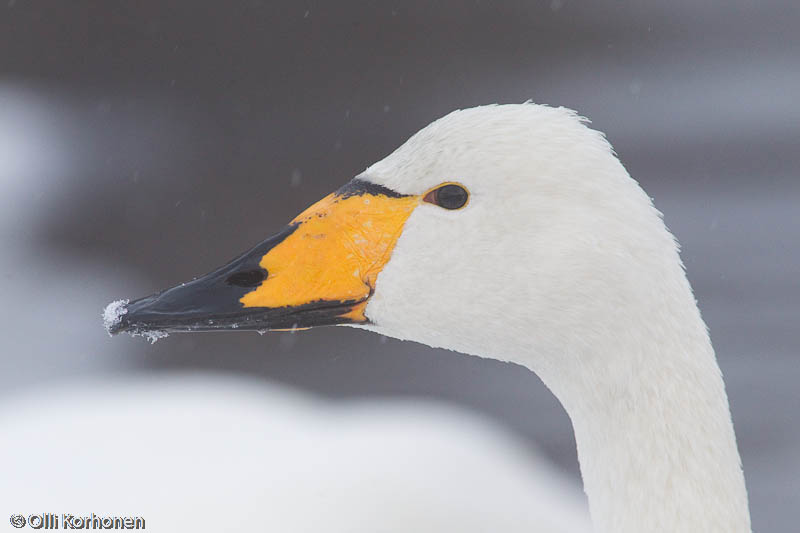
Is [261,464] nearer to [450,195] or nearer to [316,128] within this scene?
[450,195]

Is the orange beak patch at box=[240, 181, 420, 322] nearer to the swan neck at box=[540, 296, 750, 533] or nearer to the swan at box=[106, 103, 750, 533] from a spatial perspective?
the swan at box=[106, 103, 750, 533]

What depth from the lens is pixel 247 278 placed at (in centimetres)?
129

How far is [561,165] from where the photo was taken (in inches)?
48.0

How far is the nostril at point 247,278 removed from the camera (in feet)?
4.22

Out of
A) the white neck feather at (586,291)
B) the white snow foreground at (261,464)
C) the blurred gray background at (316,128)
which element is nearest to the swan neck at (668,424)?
the white neck feather at (586,291)

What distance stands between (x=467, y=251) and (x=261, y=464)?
4.37 feet

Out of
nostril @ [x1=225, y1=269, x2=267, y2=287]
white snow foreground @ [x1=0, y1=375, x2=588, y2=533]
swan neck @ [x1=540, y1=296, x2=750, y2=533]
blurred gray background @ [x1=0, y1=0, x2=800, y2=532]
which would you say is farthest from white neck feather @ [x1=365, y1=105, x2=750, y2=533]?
blurred gray background @ [x1=0, y1=0, x2=800, y2=532]

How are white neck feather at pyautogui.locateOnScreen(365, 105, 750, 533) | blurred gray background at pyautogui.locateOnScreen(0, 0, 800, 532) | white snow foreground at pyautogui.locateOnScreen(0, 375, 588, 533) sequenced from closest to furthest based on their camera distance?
white neck feather at pyautogui.locateOnScreen(365, 105, 750, 533) → white snow foreground at pyautogui.locateOnScreen(0, 375, 588, 533) → blurred gray background at pyautogui.locateOnScreen(0, 0, 800, 532)

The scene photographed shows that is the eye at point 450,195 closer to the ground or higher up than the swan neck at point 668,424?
higher up

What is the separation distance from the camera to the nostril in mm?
1286

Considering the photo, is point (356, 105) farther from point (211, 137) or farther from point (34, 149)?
point (34, 149)

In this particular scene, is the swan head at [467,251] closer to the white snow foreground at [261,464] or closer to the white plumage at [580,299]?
the white plumage at [580,299]

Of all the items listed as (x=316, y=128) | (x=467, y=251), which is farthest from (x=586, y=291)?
(x=316, y=128)

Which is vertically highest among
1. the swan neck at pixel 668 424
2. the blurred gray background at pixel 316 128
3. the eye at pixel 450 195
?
the blurred gray background at pixel 316 128
